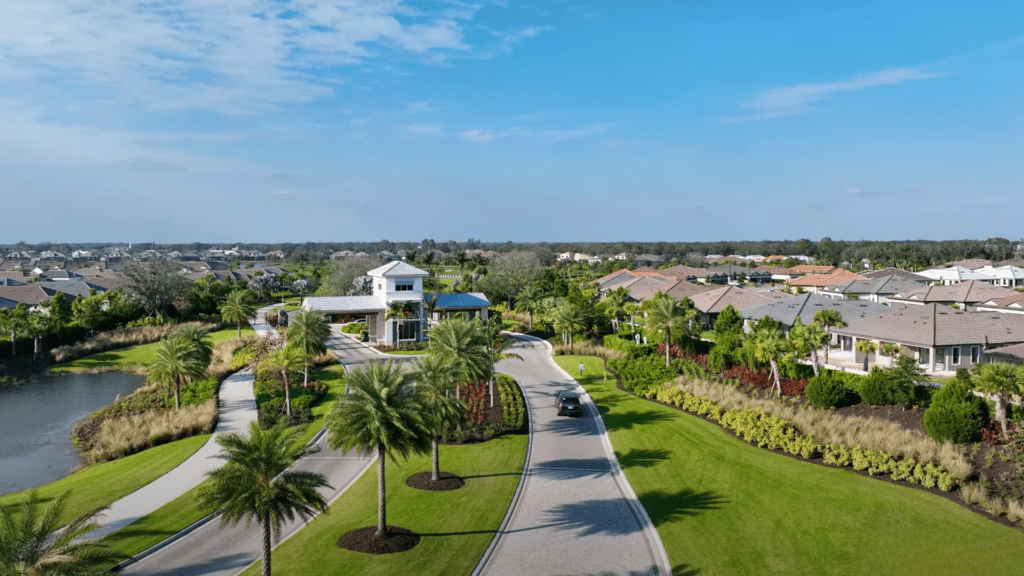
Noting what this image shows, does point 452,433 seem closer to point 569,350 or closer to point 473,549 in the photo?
point 473,549

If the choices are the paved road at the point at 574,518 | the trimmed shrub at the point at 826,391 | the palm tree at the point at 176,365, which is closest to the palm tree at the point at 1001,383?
the trimmed shrub at the point at 826,391

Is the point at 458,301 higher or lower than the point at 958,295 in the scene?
lower

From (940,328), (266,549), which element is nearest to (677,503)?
(266,549)

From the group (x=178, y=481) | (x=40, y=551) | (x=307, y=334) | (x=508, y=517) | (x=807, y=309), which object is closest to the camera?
(x=40, y=551)

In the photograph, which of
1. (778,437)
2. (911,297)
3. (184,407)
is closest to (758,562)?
(778,437)

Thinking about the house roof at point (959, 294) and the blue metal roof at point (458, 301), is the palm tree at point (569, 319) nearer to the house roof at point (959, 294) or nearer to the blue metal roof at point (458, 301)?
the blue metal roof at point (458, 301)

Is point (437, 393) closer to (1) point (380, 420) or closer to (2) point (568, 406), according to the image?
(1) point (380, 420)
